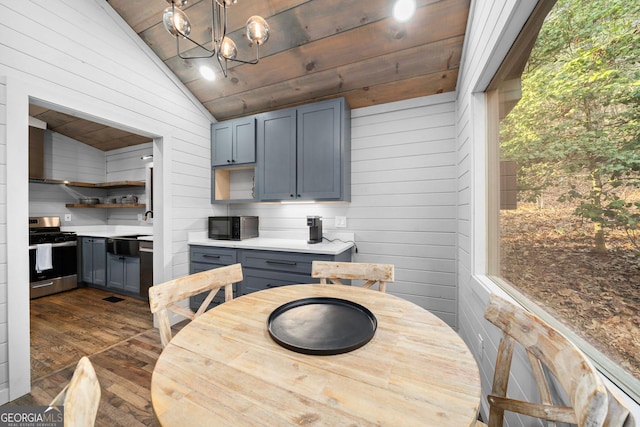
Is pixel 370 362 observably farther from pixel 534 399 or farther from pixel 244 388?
pixel 534 399

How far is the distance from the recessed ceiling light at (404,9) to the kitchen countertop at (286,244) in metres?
1.93

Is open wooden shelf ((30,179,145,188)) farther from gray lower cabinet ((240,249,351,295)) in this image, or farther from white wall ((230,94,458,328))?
white wall ((230,94,458,328))

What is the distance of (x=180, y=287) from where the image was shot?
1.28 metres

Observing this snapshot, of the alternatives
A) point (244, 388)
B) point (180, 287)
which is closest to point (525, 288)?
point (244, 388)

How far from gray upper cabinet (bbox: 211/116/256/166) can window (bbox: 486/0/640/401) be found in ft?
8.00

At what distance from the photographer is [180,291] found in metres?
1.28

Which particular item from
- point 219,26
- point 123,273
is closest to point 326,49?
point 219,26

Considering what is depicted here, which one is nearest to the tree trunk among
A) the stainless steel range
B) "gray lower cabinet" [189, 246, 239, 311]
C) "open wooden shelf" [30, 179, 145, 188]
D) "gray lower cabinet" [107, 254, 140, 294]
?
"gray lower cabinet" [189, 246, 239, 311]

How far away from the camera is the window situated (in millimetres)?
652

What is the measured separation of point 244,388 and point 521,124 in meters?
1.65

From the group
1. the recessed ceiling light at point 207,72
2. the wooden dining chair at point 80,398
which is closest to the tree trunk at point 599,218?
the wooden dining chair at point 80,398

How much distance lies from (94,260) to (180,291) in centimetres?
394

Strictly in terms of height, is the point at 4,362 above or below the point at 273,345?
below

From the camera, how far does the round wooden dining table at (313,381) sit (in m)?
0.54
